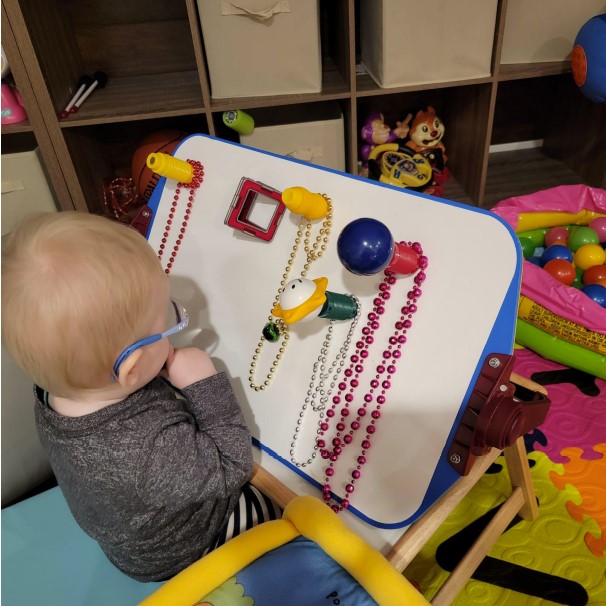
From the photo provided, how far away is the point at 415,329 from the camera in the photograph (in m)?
0.64

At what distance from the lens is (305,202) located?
70cm

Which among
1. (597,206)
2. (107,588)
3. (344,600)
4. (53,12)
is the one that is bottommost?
(597,206)

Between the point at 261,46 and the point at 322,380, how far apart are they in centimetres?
104

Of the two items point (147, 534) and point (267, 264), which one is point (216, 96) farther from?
point (147, 534)

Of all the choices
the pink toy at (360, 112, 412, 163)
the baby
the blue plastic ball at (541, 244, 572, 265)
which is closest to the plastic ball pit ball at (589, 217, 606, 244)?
the blue plastic ball at (541, 244, 572, 265)

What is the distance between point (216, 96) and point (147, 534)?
3.91 ft

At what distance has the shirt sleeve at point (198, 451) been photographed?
0.58m

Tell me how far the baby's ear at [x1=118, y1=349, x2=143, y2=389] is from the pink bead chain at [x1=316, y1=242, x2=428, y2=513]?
248 mm

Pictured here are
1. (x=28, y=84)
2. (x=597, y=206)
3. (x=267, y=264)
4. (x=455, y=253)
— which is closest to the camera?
(x=455, y=253)

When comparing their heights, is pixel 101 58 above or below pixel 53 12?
below

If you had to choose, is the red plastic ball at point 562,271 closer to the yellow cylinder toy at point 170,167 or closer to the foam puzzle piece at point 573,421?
the foam puzzle piece at point 573,421

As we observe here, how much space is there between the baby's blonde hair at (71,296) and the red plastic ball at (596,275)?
4.28 ft

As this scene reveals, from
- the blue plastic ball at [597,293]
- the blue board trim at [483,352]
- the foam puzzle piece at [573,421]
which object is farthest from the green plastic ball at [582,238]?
the blue board trim at [483,352]

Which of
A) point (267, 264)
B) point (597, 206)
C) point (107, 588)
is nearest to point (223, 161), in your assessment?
point (267, 264)
